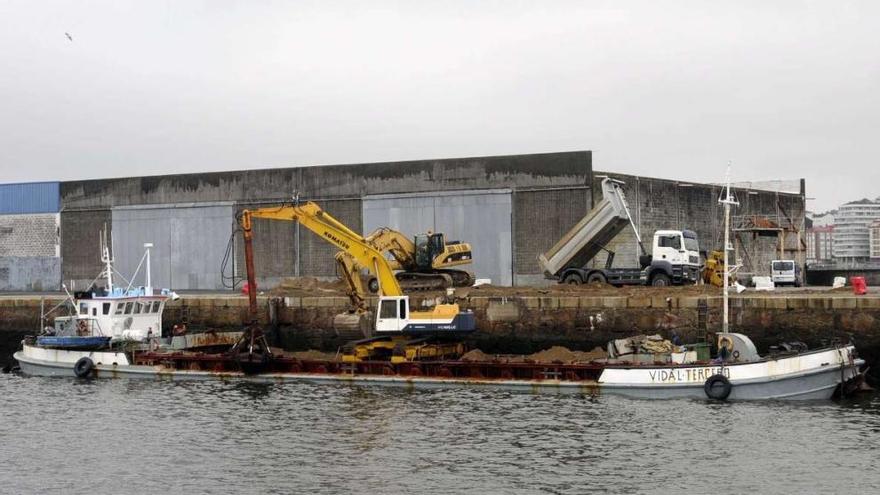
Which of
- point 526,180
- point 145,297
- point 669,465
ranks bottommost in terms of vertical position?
point 669,465

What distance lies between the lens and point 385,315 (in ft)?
102

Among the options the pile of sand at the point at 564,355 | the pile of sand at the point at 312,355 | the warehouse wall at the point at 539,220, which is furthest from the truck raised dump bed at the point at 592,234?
the pile of sand at the point at 312,355

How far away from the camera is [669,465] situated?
1936 centimetres

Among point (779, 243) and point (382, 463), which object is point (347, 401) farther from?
point (779, 243)

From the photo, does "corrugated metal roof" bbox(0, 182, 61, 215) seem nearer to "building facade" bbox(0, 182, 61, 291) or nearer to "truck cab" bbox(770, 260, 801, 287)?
"building facade" bbox(0, 182, 61, 291)

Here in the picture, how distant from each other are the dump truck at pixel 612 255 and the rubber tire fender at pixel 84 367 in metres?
17.4

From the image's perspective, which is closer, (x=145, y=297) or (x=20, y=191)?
(x=145, y=297)

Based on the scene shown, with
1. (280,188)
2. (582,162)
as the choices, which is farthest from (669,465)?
(280,188)

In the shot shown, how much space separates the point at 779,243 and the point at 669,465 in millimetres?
37326

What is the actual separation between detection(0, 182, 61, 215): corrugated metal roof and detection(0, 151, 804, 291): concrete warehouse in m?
0.09

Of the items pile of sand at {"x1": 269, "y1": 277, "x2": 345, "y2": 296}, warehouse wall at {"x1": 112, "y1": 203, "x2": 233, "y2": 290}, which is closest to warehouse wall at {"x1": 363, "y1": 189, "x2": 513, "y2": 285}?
pile of sand at {"x1": 269, "y1": 277, "x2": 345, "y2": 296}

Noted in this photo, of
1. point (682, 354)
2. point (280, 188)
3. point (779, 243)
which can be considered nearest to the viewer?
point (682, 354)

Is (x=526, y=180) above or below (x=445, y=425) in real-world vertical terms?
above

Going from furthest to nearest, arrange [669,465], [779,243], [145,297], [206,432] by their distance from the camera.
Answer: [779,243] < [145,297] < [206,432] < [669,465]
